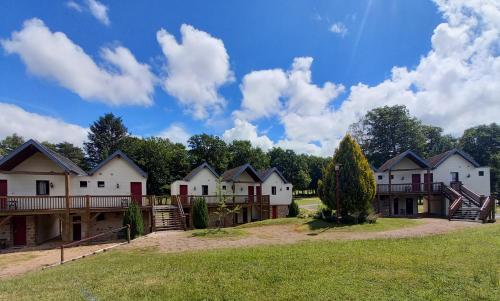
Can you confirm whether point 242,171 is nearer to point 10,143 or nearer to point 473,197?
point 473,197

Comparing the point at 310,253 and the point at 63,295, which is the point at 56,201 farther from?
the point at 310,253

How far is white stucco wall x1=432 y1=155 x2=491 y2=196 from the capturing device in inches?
1128

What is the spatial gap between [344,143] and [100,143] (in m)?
51.6

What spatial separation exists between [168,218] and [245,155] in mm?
32539

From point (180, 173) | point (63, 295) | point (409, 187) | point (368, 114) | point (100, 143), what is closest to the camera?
point (63, 295)

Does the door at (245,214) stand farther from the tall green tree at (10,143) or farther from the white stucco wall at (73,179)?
the tall green tree at (10,143)

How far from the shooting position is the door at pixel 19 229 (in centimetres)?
1902

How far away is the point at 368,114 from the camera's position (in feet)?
176

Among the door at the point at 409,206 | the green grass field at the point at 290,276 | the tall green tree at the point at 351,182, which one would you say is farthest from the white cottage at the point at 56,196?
the door at the point at 409,206

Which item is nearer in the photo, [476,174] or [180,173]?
[476,174]

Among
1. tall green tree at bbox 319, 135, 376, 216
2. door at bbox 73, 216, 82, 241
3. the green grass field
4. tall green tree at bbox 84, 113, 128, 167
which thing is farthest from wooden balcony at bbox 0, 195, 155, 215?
tall green tree at bbox 84, 113, 128, 167

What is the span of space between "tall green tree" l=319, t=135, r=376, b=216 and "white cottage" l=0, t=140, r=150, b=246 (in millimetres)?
13671

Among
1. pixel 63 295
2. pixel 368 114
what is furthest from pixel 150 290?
pixel 368 114

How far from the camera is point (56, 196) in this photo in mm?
18734
